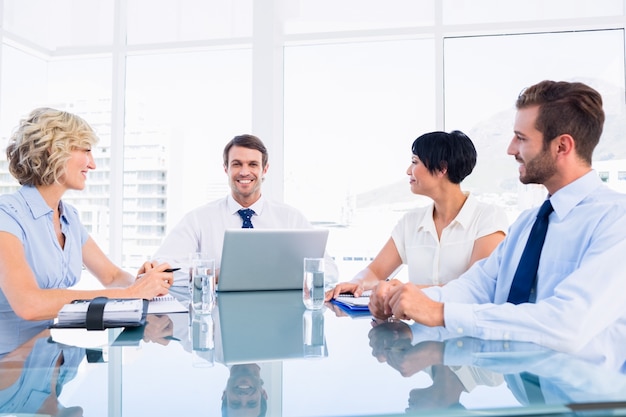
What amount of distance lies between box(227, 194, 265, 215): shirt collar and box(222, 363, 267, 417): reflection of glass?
7.17 feet

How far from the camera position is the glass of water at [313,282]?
1.72 meters

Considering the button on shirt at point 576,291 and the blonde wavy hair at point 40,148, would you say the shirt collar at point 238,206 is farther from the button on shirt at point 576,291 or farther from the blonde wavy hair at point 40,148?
the button on shirt at point 576,291

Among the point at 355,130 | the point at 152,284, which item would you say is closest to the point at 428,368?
the point at 152,284

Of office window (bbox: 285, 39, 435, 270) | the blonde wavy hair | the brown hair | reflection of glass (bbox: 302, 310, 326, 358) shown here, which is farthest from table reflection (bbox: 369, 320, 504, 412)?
office window (bbox: 285, 39, 435, 270)

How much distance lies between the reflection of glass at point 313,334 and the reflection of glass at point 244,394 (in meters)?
0.19

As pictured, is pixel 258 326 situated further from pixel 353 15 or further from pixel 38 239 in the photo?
pixel 353 15

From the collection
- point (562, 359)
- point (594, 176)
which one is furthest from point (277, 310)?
point (594, 176)

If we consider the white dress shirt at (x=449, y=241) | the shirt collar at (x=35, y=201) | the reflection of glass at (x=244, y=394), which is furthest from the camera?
the white dress shirt at (x=449, y=241)

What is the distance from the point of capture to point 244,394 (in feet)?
2.72

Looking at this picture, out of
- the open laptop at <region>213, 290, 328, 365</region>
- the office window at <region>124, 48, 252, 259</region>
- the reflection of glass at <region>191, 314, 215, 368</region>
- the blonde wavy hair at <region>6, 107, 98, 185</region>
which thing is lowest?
the reflection of glass at <region>191, 314, 215, 368</region>

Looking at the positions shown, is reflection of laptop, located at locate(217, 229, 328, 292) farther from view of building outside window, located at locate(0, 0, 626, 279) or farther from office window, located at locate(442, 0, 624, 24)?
office window, located at locate(442, 0, 624, 24)

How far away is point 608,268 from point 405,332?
494 millimetres

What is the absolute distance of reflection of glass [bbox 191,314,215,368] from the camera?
1.05 m

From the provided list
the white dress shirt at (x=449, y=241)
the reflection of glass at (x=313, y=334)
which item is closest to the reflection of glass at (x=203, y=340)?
the reflection of glass at (x=313, y=334)
